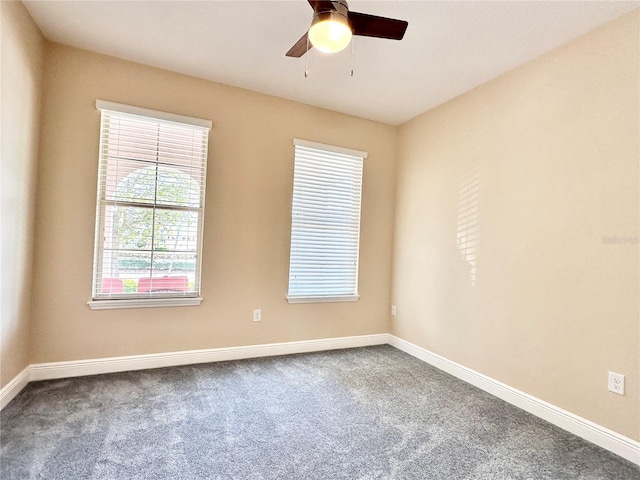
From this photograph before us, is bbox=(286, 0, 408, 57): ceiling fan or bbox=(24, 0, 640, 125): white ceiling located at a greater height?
bbox=(24, 0, 640, 125): white ceiling

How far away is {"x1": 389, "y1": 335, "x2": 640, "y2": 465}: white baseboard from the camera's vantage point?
6.55 ft

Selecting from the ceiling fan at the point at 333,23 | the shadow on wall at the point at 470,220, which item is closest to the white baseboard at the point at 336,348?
the shadow on wall at the point at 470,220

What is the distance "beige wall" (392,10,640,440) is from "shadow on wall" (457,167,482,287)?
13 mm

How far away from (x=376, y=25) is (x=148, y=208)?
236cm

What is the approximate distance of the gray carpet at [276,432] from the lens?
1.75m

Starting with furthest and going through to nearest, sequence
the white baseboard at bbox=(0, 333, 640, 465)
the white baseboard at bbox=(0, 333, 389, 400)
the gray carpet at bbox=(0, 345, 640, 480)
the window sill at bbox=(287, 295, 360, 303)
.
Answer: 1. the window sill at bbox=(287, 295, 360, 303)
2. the white baseboard at bbox=(0, 333, 389, 400)
3. the white baseboard at bbox=(0, 333, 640, 465)
4. the gray carpet at bbox=(0, 345, 640, 480)

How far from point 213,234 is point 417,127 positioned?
101 inches

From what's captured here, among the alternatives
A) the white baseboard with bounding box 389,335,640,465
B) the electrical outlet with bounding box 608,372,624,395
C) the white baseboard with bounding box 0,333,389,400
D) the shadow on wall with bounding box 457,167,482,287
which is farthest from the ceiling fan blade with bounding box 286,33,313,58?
the white baseboard with bounding box 389,335,640,465

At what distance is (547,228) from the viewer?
2463 mm

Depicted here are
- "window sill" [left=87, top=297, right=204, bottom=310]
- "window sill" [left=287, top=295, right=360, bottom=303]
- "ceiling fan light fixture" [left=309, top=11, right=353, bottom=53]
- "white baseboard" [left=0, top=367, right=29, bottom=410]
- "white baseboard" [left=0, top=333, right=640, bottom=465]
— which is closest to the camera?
"ceiling fan light fixture" [left=309, top=11, right=353, bottom=53]

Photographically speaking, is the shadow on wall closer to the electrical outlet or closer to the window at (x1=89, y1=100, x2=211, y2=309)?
the electrical outlet

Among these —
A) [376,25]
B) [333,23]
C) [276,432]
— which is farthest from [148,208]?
[376,25]

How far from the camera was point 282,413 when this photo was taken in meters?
2.32

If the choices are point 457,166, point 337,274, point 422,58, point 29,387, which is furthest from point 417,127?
point 29,387
